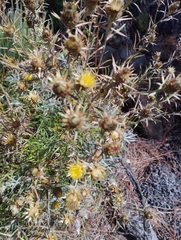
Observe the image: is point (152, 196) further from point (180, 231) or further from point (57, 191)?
point (57, 191)

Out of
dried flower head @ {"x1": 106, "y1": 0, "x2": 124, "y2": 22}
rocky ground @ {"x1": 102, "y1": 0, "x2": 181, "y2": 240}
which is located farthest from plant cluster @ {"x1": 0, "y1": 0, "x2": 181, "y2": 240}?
rocky ground @ {"x1": 102, "y1": 0, "x2": 181, "y2": 240}

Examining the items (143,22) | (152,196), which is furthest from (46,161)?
(143,22)

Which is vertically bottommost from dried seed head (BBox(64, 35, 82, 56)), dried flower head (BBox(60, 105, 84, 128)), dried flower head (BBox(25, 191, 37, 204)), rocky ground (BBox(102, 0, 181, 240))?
rocky ground (BBox(102, 0, 181, 240))

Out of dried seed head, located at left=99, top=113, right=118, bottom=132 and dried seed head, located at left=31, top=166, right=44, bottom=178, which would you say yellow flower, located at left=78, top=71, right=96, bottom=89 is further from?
dried seed head, located at left=31, top=166, right=44, bottom=178

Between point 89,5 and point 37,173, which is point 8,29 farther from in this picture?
point 37,173

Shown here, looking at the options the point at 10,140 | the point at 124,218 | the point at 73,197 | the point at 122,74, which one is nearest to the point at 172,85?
the point at 122,74

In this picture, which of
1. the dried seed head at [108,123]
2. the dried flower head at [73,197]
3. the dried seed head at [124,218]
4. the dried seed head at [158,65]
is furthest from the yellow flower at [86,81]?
the dried seed head at [124,218]
